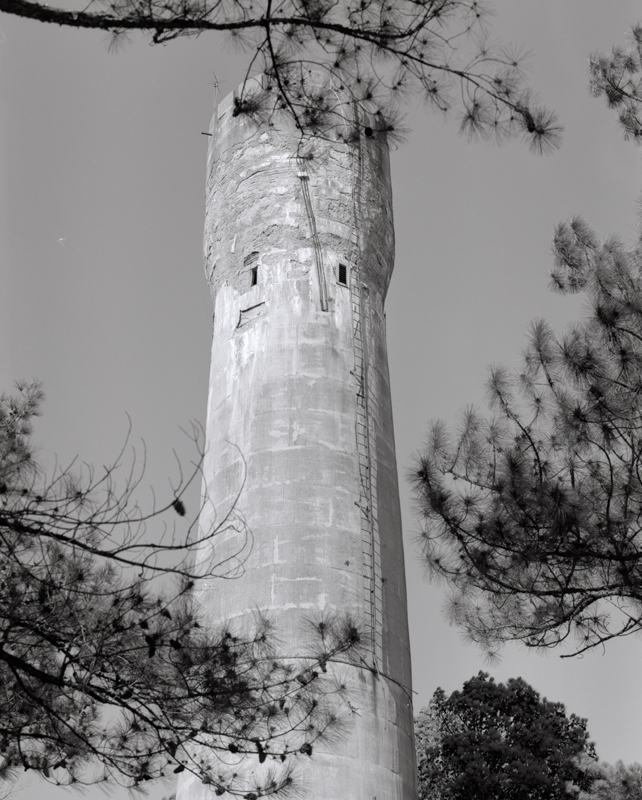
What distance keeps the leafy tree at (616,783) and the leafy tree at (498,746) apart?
0.36m

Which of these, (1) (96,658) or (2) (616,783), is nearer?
(1) (96,658)

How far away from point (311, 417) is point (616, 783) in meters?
13.7

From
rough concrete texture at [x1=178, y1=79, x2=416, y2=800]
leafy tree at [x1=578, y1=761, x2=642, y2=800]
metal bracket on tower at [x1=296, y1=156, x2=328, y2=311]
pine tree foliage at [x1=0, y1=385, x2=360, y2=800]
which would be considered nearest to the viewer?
pine tree foliage at [x1=0, y1=385, x2=360, y2=800]

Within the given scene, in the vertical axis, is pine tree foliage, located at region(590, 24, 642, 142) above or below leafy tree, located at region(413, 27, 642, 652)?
above

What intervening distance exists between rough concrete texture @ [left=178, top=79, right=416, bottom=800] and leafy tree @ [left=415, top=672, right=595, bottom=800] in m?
11.6

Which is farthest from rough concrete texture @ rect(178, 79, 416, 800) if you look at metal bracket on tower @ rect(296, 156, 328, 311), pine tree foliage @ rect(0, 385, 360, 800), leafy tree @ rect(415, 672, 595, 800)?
leafy tree @ rect(415, 672, 595, 800)

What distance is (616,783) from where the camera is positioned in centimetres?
2325

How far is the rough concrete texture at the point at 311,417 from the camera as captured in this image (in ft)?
40.4

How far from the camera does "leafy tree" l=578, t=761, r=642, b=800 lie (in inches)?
895

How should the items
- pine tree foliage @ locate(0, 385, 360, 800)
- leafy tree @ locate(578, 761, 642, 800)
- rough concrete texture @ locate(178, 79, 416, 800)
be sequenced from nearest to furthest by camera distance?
pine tree foliage @ locate(0, 385, 360, 800) → rough concrete texture @ locate(178, 79, 416, 800) → leafy tree @ locate(578, 761, 642, 800)

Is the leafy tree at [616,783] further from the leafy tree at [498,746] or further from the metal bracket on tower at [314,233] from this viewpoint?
the metal bracket on tower at [314,233]

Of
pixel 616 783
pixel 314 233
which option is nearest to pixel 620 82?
pixel 314 233

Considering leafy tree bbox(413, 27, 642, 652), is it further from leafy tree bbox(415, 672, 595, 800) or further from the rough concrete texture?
leafy tree bbox(415, 672, 595, 800)

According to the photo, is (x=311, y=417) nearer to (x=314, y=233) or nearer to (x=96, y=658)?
(x=314, y=233)
